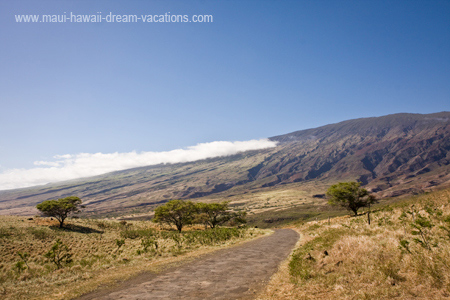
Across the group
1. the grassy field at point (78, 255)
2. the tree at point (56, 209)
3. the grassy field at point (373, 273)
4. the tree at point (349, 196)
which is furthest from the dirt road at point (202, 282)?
the tree at point (56, 209)

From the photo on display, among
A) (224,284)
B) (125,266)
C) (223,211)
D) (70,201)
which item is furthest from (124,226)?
(224,284)

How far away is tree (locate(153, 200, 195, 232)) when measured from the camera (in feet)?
183

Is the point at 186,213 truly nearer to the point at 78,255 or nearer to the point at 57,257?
the point at 78,255

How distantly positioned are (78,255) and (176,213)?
28.7m

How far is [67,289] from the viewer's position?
11.5m

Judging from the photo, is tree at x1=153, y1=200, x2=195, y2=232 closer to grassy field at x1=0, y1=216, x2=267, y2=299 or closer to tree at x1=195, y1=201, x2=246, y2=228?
tree at x1=195, y1=201, x2=246, y2=228

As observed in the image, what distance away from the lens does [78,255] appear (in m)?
28.8

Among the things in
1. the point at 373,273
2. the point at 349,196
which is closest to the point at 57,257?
the point at 373,273

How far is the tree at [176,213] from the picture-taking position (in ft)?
183

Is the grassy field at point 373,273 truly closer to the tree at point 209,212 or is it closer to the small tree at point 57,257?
the small tree at point 57,257

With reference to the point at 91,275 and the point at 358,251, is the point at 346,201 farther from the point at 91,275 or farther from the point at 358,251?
the point at 91,275

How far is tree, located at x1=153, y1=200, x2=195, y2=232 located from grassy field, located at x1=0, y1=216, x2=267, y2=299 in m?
11.1

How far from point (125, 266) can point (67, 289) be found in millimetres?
6163

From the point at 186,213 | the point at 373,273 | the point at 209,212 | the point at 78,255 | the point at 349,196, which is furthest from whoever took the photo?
the point at 209,212
